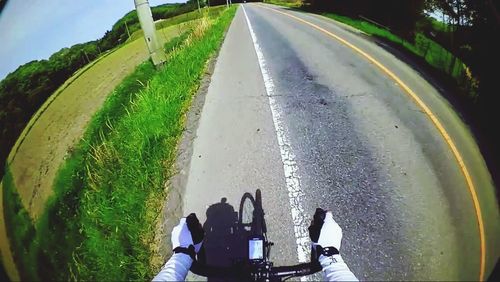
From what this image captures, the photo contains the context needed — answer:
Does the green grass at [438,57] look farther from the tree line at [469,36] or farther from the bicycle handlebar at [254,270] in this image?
the bicycle handlebar at [254,270]

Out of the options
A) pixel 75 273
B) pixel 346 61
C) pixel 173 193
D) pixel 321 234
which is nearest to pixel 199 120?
pixel 173 193

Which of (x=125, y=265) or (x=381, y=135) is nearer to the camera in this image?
(x=125, y=265)

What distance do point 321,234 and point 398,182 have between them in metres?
1.86

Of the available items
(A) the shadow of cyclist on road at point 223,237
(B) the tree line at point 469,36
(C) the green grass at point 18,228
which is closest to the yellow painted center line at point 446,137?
(B) the tree line at point 469,36

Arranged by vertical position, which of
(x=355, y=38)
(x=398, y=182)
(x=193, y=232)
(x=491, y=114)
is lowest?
(x=398, y=182)

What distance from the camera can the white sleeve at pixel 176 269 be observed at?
209 centimetres

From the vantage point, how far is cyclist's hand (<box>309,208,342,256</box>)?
7.66ft

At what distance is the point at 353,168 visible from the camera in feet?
13.6

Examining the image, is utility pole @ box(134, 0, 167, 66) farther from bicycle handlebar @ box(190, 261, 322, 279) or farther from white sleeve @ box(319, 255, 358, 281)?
white sleeve @ box(319, 255, 358, 281)

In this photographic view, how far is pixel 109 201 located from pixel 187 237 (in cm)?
173

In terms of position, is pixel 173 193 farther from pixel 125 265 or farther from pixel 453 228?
pixel 453 228

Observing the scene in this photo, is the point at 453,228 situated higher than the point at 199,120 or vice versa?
the point at 199,120

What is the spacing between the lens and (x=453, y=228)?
2822 mm

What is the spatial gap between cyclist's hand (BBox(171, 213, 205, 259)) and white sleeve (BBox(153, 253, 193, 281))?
0.06 m
